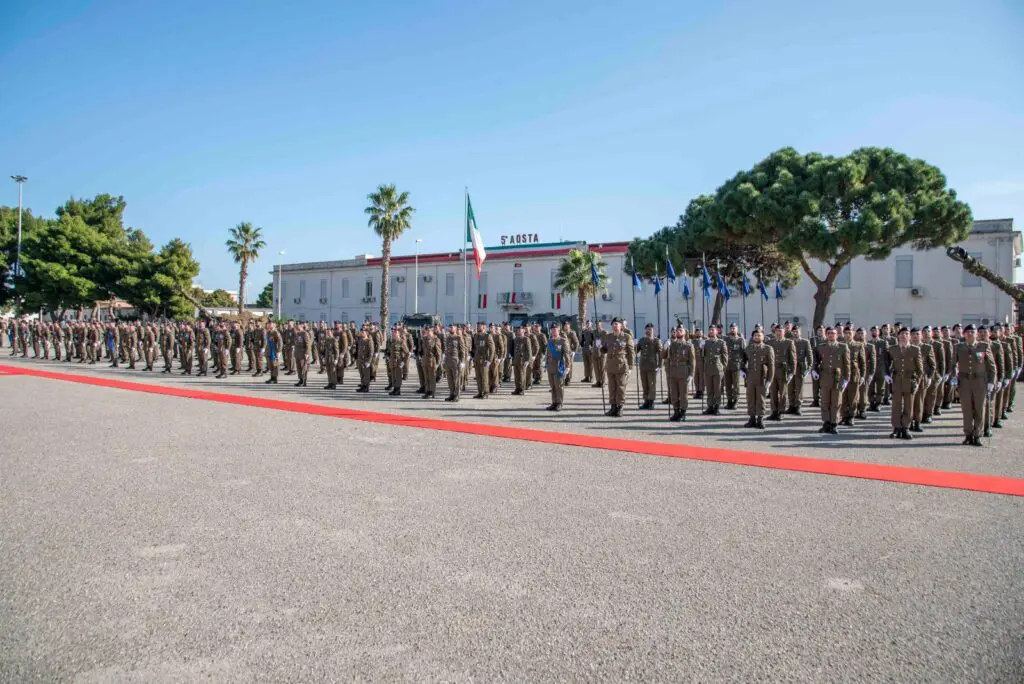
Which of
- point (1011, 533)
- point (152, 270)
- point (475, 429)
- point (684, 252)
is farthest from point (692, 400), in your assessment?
point (152, 270)

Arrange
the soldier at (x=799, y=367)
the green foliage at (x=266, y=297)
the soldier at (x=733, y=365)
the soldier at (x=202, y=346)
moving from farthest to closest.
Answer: the green foliage at (x=266, y=297)
the soldier at (x=202, y=346)
the soldier at (x=733, y=365)
the soldier at (x=799, y=367)

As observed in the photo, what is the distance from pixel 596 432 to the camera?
10.7 m

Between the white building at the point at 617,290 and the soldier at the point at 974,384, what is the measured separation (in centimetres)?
1772

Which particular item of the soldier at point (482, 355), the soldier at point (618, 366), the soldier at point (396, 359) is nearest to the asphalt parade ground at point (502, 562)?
the soldier at point (618, 366)

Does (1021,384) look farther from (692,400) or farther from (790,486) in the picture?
(790,486)

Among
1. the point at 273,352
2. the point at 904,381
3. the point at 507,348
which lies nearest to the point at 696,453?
the point at 904,381

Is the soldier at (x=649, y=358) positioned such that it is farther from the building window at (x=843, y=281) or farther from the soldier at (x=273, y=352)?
the building window at (x=843, y=281)

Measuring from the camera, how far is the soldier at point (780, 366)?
11.9 metres

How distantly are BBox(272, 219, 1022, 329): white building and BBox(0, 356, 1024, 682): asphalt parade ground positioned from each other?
21.2 metres

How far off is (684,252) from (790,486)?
94.4ft

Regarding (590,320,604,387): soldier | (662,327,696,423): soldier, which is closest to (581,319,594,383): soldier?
(590,320,604,387): soldier

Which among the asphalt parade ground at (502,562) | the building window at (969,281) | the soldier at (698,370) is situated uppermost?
the building window at (969,281)

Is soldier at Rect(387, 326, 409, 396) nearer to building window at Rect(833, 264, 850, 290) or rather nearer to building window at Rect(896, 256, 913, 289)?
building window at Rect(833, 264, 850, 290)

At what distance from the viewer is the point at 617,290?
4881 cm
